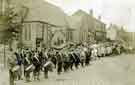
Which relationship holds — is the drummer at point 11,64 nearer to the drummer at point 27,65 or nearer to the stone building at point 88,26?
the drummer at point 27,65

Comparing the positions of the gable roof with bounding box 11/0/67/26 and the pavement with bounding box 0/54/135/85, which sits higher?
the gable roof with bounding box 11/0/67/26

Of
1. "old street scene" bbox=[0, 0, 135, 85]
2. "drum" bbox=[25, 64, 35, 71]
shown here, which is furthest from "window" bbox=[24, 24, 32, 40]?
"drum" bbox=[25, 64, 35, 71]

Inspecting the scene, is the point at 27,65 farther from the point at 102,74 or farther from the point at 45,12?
the point at 102,74

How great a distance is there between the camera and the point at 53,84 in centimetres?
170

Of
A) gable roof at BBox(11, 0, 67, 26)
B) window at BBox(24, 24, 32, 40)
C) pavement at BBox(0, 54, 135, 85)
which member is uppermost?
gable roof at BBox(11, 0, 67, 26)

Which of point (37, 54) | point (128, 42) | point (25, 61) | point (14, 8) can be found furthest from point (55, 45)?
point (128, 42)

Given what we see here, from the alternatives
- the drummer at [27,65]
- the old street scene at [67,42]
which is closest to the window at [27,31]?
the old street scene at [67,42]

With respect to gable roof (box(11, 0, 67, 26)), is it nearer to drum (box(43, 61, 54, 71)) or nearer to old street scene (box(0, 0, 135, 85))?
old street scene (box(0, 0, 135, 85))

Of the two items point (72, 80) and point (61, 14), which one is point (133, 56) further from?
point (61, 14)

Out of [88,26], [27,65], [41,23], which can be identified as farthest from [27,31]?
[88,26]

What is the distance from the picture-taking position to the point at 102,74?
174cm

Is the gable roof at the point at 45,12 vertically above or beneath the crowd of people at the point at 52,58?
above

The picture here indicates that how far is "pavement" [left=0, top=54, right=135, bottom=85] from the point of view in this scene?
1.71 meters

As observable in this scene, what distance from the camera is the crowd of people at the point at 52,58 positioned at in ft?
5.57
